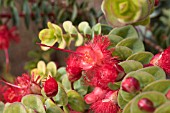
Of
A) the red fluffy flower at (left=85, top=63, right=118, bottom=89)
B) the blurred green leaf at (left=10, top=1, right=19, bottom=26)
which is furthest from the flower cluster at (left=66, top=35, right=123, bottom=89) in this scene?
the blurred green leaf at (left=10, top=1, right=19, bottom=26)

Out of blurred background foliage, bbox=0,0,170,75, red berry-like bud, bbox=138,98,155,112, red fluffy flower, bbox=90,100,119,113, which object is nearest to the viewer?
red berry-like bud, bbox=138,98,155,112

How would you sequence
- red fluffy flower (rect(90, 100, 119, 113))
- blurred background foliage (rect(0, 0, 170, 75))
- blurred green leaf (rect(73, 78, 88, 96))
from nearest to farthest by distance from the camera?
red fluffy flower (rect(90, 100, 119, 113))
blurred green leaf (rect(73, 78, 88, 96))
blurred background foliage (rect(0, 0, 170, 75))

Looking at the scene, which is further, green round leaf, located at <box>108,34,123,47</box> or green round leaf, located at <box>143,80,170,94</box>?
green round leaf, located at <box>108,34,123,47</box>

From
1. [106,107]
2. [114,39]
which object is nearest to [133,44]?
[114,39]

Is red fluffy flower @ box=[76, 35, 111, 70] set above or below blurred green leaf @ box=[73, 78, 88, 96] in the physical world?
above

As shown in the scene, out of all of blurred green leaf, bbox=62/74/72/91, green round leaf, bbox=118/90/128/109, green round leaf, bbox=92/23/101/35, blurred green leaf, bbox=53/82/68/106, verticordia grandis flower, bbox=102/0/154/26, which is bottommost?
blurred green leaf, bbox=62/74/72/91

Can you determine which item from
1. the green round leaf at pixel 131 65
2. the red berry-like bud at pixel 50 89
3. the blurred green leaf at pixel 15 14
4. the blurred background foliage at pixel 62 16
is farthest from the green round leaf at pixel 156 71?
the blurred green leaf at pixel 15 14

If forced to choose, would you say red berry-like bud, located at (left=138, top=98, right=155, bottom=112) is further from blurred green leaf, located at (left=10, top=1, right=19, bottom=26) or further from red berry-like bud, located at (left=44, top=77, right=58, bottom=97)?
blurred green leaf, located at (left=10, top=1, right=19, bottom=26)
